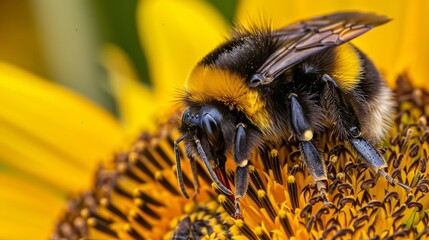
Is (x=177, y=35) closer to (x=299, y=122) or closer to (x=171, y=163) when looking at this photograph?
(x=171, y=163)

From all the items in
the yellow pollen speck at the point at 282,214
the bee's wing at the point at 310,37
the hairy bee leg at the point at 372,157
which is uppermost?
the bee's wing at the point at 310,37

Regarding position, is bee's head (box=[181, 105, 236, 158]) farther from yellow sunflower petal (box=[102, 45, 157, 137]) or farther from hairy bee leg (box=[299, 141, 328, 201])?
yellow sunflower petal (box=[102, 45, 157, 137])

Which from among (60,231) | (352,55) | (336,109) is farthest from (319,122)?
(60,231)

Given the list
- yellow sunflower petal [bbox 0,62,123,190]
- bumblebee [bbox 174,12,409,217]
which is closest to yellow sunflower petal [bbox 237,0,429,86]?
yellow sunflower petal [bbox 0,62,123,190]

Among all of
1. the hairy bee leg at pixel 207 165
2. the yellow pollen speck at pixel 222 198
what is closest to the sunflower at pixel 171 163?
the yellow pollen speck at pixel 222 198

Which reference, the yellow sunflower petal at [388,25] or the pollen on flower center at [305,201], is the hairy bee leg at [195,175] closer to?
the pollen on flower center at [305,201]

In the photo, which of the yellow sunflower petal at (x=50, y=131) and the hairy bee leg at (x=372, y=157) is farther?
the yellow sunflower petal at (x=50, y=131)

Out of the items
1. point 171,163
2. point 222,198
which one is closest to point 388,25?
point 171,163

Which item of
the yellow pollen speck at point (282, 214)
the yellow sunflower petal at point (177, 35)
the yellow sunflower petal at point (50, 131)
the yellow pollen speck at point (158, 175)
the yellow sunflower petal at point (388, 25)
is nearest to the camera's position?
the yellow pollen speck at point (282, 214)
